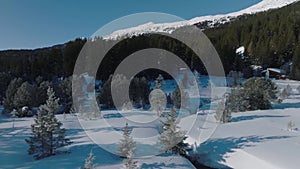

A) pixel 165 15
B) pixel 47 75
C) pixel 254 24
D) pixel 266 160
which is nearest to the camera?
pixel 266 160

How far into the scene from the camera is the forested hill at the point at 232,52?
29.3 m

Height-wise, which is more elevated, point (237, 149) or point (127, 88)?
point (127, 88)

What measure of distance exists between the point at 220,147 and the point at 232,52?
31110mm

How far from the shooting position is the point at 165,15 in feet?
30.8

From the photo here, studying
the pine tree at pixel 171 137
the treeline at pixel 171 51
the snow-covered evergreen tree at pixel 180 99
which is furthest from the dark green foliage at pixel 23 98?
the pine tree at pixel 171 137


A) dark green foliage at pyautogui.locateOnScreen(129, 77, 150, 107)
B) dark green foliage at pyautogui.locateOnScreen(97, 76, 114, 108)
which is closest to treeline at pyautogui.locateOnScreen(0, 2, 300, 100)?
dark green foliage at pyautogui.locateOnScreen(97, 76, 114, 108)

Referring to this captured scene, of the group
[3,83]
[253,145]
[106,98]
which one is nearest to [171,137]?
[253,145]

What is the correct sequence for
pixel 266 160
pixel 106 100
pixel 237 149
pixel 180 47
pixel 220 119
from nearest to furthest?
pixel 266 160 < pixel 237 149 < pixel 220 119 < pixel 106 100 < pixel 180 47

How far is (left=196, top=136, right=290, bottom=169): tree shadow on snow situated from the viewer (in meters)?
8.20

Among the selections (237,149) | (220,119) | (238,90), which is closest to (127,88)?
(238,90)

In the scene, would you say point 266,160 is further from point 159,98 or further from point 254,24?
point 254,24

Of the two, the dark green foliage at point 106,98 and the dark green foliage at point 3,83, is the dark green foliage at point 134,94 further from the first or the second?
the dark green foliage at point 3,83

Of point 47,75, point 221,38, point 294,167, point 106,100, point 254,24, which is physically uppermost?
point 254,24

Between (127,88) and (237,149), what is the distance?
1191 cm
